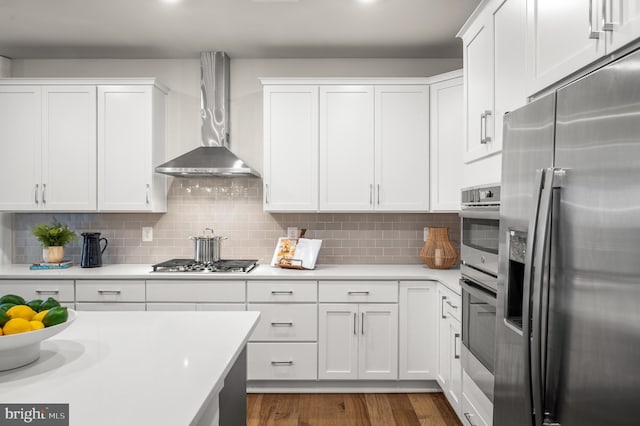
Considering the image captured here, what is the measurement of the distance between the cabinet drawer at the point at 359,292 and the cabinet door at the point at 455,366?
0.51 metres

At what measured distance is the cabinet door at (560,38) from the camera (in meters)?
1.23

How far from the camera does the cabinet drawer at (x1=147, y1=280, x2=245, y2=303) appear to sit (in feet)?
10.7

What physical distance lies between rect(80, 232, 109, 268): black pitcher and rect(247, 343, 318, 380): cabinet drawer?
155cm

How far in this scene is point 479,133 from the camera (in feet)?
7.22

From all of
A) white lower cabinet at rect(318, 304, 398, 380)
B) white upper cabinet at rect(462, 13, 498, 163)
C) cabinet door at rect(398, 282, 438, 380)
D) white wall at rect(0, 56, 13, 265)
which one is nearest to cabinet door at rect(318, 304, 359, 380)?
white lower cabinet at rect(318, 304, 398, 380)

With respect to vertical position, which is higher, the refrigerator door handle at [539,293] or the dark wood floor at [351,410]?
the refrigerator door handle at [539,293]

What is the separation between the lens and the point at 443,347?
3.05 m

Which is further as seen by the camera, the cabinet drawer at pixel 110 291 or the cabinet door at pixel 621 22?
the cabinet drawer at pixel 110 291

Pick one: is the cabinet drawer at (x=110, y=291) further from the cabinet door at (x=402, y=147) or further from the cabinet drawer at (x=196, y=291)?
the cabinet door at (x=402, y=147)

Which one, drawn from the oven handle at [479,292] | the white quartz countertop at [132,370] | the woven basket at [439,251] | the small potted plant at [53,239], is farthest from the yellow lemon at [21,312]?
the woven basket at [439,251]

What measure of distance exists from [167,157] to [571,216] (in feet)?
11.5

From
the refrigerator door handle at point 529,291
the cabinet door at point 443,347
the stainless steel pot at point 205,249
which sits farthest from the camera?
the stainless steel pot at point 205,249

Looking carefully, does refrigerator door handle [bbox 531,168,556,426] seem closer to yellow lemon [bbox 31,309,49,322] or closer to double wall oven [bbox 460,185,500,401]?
double wall oven [bbox 460,185,500,401]

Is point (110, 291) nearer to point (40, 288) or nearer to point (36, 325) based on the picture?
point (40, 288)
